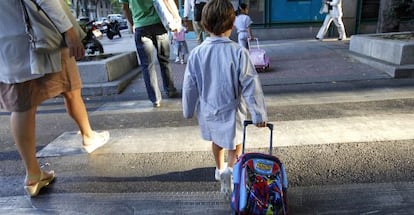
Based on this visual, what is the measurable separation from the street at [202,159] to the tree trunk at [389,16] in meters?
4.95

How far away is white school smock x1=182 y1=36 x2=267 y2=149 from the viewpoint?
2324 millimetres

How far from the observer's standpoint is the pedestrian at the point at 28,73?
2420 millimetres

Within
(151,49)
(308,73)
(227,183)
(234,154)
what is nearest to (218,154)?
(234,154)

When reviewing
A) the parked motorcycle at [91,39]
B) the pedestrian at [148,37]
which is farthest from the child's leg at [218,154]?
the parked motorcycle at [91,39]

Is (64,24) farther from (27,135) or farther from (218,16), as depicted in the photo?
(218,16)

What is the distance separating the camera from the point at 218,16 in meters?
2.33

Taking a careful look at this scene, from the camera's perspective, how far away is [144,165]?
126 inches

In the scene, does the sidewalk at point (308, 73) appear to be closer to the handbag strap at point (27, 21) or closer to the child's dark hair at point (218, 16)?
the handbag strap at point (27, 21)

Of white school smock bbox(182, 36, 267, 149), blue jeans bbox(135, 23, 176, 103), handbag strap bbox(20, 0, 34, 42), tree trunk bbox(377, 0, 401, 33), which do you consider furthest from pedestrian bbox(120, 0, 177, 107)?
tree trunk bbox(377, 0, 401, 33)

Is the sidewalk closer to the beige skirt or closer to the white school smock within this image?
the beige skirt

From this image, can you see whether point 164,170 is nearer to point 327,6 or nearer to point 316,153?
point 316,153

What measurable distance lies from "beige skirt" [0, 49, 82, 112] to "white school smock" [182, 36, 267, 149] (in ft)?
3.53

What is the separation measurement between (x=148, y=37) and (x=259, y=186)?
3.12 metres

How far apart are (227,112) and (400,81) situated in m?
4.63
